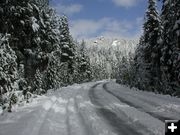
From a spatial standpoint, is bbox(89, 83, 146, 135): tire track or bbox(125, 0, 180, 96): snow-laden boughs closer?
bbox(89, 83, 146, 135): tire track

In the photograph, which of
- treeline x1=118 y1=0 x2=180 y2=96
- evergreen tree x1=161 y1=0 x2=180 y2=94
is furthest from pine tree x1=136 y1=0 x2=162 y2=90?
evergreen tree x1=161 y1=0 x2=180 y2=94

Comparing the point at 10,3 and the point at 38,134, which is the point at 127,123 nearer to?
the point at 38,134

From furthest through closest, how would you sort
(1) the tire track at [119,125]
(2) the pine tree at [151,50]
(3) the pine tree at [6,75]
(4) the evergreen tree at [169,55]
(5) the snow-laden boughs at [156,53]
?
1. (2) the pine tree at [151,50]
2. (5) the snow-laden boughs at [156,53]
3. (4) the evergreen tree at [169,55]
4. (3) the pine tree at [6,75]
5. (1) the tire track at [119,125]

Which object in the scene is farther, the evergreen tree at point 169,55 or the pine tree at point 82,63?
the pine tree at point 82,63

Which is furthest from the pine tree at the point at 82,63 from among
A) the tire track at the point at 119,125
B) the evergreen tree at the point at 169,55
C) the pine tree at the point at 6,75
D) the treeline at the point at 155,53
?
the tire track at the point at 119,125

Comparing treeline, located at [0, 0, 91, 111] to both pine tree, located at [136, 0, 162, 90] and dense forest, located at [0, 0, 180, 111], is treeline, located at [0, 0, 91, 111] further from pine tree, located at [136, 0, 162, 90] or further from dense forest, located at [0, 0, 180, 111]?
pine tree, located at [136, 0, 162, 90]

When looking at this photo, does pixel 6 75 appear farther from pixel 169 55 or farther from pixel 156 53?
pixel 156 53

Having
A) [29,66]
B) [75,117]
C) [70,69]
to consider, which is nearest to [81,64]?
[70,69]

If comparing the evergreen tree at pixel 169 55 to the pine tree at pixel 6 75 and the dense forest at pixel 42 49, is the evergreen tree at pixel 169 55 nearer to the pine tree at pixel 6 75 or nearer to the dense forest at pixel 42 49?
the dense forest at pixel 42 49

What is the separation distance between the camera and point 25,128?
8961mm

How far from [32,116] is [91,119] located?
7.04 ft

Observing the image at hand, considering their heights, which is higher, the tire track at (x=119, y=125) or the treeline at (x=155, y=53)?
the treeline at (x=155, y=53)

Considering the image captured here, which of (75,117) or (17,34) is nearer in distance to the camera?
(75,117)

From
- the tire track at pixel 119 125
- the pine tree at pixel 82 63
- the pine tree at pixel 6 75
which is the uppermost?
the pine tree at pixel 82 63
